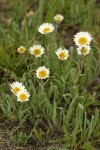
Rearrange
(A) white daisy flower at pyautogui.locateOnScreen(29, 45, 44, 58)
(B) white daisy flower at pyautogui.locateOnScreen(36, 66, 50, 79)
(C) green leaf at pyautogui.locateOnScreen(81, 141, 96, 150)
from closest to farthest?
(C) green leaf at pyautogui.locateOnScreen(81, 141, 96, 150)
(B) white daisy flower at pyautogui.locateOnScreen(36, 66, 50, 79)
(A) white daisy flower at pyautogui.locateOnScreen(29, 45, 44, 58)

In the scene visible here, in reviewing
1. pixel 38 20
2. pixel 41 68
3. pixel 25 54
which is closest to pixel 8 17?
pixel 38 20

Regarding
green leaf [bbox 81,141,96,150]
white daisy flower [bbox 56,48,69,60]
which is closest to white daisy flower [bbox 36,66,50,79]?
white daisy flower [bbox 56,48,69,60]

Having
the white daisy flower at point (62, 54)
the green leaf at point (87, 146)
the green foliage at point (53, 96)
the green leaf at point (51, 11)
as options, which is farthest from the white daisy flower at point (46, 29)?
the green leaf at point (87, 146)

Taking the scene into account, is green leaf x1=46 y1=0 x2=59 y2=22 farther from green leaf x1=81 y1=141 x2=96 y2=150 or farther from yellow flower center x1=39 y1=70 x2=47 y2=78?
green leaf x1=81 y1=141 x2=96 y2=150

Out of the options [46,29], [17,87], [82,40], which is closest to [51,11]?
[46,29]

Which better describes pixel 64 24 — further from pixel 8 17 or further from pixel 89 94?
pixel 89 94

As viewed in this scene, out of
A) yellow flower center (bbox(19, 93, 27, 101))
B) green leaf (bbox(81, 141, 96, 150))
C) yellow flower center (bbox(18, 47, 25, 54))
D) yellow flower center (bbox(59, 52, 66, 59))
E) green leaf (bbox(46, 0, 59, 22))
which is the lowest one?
green leaf (bbox(81, 141, 96, 150))


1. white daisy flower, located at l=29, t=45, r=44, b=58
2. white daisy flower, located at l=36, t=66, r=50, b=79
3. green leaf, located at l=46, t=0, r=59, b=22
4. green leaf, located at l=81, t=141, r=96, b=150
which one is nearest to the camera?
green leaf, located at l=81, t=141, r=96, b=150
